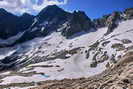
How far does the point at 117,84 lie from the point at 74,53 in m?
149

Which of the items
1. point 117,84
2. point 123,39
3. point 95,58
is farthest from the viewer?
point 123,39

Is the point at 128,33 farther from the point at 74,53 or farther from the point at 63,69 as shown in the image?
the point at 63,69

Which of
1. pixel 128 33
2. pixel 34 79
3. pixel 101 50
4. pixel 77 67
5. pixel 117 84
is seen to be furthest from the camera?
pixel 128 33

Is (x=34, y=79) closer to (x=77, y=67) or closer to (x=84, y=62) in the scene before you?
(x=77, y=67)

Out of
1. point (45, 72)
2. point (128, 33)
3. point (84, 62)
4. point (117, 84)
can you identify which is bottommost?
point (117, 84)

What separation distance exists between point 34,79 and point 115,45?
7243 cm

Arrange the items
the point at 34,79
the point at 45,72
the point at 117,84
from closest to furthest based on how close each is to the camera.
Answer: the point at 117,84
the point at 34,79
the point at 45,72

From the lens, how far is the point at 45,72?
130 m

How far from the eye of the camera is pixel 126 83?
122ft

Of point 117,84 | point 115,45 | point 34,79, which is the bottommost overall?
A: point 117,84

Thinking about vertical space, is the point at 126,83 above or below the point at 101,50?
below

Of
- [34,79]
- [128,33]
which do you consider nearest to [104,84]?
[34,79]

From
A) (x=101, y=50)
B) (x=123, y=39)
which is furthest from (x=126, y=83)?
(x=123, y=39)

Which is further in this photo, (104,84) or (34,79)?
(34,79)
